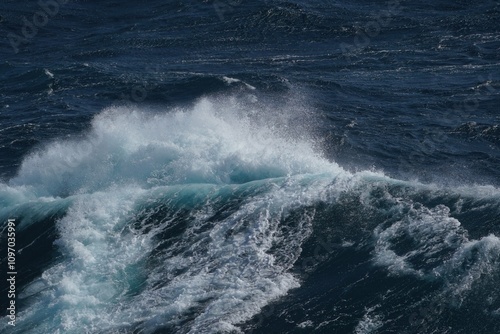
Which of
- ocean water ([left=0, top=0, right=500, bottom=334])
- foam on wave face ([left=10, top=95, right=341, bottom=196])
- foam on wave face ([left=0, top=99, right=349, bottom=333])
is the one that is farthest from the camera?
foam on wave face ([left=10, top=95, right=341, bottom=196])

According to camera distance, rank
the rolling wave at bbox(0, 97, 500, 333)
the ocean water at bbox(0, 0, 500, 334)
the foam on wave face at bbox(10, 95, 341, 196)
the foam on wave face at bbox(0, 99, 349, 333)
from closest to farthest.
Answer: the ocean water at bbox(0, 0, 500, 334), the rolling wave at bbox(0, 97, 500, 333), the foam on wave face at bbox(0, 99, 349, 333), the foam on wave face at bbox(10, 95, 341, 196)

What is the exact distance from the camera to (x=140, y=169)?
51.9 metres

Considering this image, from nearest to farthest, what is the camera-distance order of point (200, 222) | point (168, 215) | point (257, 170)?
point (200, 222)
point (168, 215)
point (257, 170)

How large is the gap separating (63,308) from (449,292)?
21034 mm

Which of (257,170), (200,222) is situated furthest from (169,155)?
(200,222)

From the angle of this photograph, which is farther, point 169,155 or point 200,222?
point 169,155

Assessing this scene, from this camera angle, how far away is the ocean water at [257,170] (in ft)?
126

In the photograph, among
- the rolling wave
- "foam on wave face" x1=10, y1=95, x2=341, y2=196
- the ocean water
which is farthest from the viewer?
"foam on wave face" x1=10, y1=95, x2=341, y2=196

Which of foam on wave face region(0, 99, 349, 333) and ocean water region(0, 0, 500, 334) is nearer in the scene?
ocean water region(0, 0, 500, 334)

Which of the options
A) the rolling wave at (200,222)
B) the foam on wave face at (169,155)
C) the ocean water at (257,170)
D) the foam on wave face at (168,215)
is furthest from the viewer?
the foam on wave face at (169,155)

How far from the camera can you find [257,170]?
50.5 metres

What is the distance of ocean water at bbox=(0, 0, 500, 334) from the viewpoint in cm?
3853

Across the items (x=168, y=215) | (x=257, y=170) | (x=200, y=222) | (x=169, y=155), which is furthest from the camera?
(x=169, y=155)

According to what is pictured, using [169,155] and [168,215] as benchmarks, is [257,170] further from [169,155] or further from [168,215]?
[168,215]
